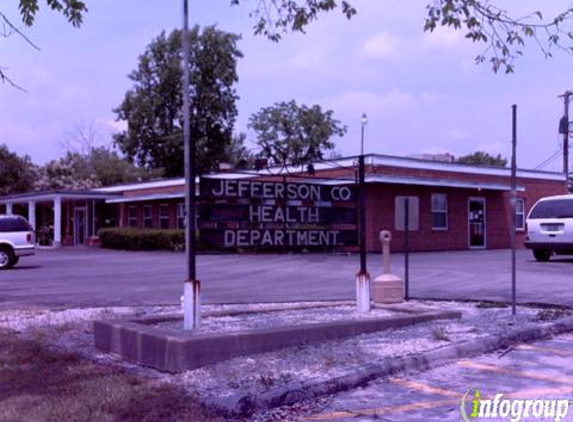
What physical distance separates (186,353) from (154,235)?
1088 inches

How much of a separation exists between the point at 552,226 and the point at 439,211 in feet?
33.0

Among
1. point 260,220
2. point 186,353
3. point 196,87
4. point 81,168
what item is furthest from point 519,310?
point 81,168

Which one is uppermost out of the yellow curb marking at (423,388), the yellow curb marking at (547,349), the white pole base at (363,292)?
the white pole base at (363,292)

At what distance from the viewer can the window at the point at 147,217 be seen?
40.4 meters

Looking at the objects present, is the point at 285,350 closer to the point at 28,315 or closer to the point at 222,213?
the point at 222,213

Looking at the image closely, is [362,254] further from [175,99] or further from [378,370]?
[175,99]

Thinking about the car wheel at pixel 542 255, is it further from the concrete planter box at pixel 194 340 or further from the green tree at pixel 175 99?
the green tree at pixel 175 99

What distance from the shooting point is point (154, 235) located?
114 ft

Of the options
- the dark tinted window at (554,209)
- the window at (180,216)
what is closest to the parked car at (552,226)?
the dark tinted window at (554,209)

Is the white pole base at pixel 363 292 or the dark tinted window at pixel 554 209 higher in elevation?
the dark tinted window at pixel 554 209

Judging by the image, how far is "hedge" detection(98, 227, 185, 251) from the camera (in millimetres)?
33750

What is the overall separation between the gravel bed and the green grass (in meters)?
0.35

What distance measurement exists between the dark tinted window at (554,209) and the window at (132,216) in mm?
24786

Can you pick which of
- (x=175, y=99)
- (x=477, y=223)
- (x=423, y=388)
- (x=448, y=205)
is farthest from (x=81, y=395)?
(x=175, y=99)
